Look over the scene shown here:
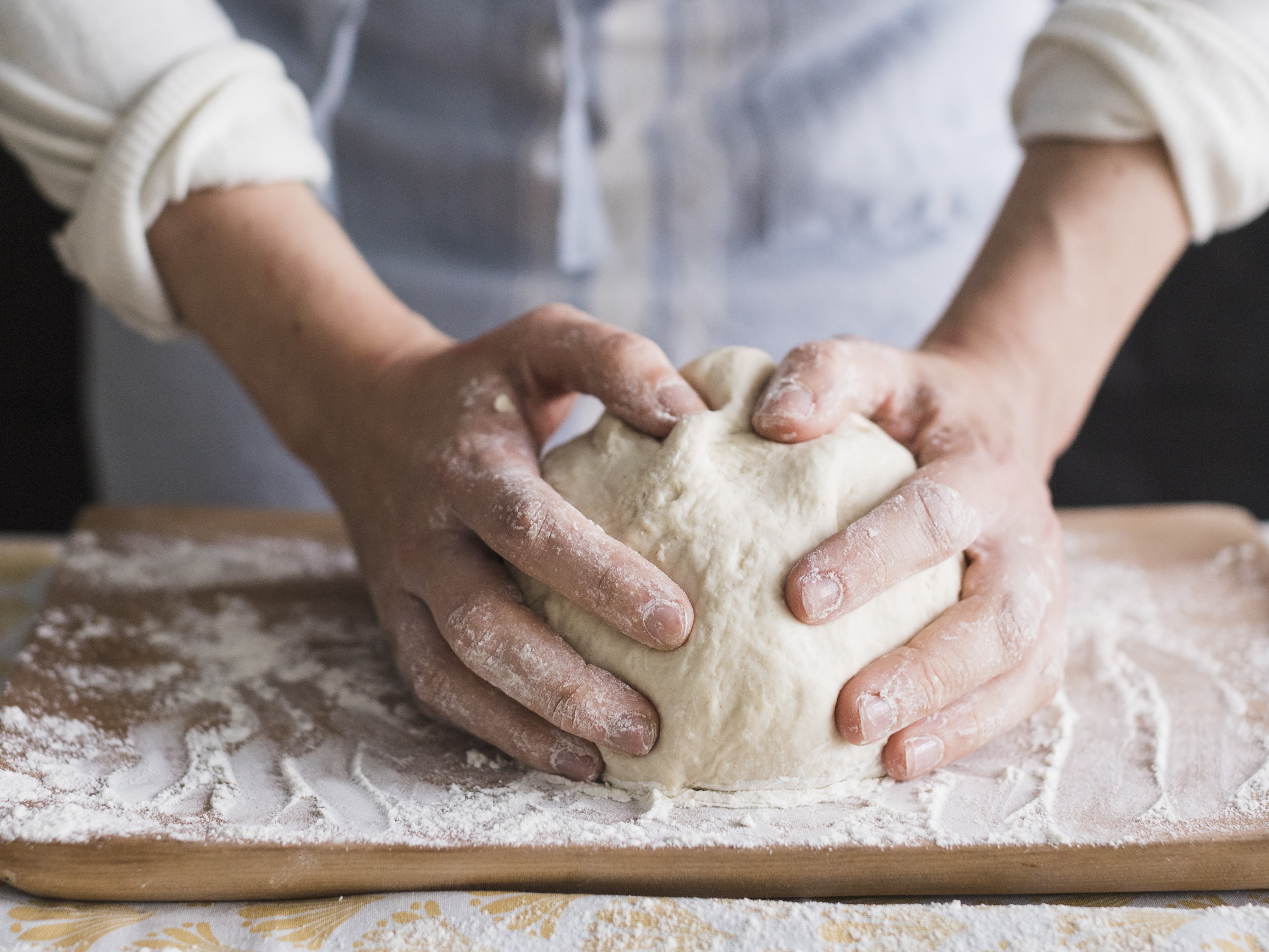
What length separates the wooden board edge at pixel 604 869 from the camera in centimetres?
94

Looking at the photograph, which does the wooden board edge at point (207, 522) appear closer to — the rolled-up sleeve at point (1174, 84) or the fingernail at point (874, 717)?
the fingernail at point (874, 717)

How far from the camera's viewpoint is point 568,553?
1.03 metres

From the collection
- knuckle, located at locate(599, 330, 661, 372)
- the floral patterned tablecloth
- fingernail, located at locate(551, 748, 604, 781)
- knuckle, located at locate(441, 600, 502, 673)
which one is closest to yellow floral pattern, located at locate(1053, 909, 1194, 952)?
the floral patterned tablecloth

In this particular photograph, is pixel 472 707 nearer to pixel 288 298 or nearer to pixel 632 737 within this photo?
pixel 632 737

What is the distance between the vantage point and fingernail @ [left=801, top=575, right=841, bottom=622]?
1014 millimetres

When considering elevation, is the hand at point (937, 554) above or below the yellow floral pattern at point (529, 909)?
above

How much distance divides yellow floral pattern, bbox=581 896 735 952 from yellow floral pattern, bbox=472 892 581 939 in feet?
0.11

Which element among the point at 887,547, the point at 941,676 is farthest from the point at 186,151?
the point at 941,676

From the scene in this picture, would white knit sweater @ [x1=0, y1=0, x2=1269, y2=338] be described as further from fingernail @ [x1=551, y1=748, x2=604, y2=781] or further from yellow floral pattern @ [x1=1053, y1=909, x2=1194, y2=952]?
yellow floral pattern @ [x1=1053, y1=909, x2=1194, y2=952]

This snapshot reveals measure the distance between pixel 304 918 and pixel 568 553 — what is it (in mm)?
393

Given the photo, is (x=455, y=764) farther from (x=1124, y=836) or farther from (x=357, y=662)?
(x=1124, y=836)

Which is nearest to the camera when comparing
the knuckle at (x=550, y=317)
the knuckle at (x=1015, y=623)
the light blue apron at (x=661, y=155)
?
the knuckle at (x=1015, y=623)

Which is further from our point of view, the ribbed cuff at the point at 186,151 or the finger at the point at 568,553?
the ribbed cuff at the point at 186,151

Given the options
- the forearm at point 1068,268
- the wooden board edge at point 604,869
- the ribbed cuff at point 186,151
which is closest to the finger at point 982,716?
the wooden board edge at point 604,869
